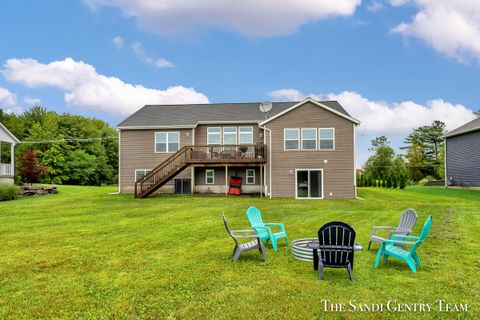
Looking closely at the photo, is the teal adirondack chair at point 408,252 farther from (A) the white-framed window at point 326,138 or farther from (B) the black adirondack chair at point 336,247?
(A) the white-framed window at point 326,138

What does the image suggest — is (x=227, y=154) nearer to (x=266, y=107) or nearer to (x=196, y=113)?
(x=266, y=107)

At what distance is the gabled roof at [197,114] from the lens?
2511cm

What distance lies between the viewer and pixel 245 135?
2494cm

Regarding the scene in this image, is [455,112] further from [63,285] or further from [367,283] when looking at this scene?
[63,285]

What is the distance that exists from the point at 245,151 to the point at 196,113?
232 inches

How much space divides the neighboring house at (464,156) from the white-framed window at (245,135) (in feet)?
54.7

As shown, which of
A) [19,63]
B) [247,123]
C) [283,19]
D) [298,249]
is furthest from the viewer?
[19,63]

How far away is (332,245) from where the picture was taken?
6.00 m

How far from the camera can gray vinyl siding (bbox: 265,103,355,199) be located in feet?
73.3

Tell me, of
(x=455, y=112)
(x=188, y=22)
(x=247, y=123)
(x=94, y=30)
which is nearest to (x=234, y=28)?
(x=188, y=22)

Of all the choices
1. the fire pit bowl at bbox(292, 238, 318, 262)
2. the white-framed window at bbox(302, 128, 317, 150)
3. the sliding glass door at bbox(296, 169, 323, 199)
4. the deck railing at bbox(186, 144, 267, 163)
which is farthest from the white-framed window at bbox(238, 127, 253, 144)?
the fire pit bowl at bbox(292, 238, 318, 262)

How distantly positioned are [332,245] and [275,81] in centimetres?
2390

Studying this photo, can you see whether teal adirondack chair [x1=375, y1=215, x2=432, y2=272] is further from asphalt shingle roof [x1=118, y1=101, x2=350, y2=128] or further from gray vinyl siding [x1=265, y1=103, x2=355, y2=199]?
asphalt shingle roof [x1=118, y1=101, x2=350, y2=128]

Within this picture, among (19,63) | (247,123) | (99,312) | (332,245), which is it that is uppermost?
(19,63)
